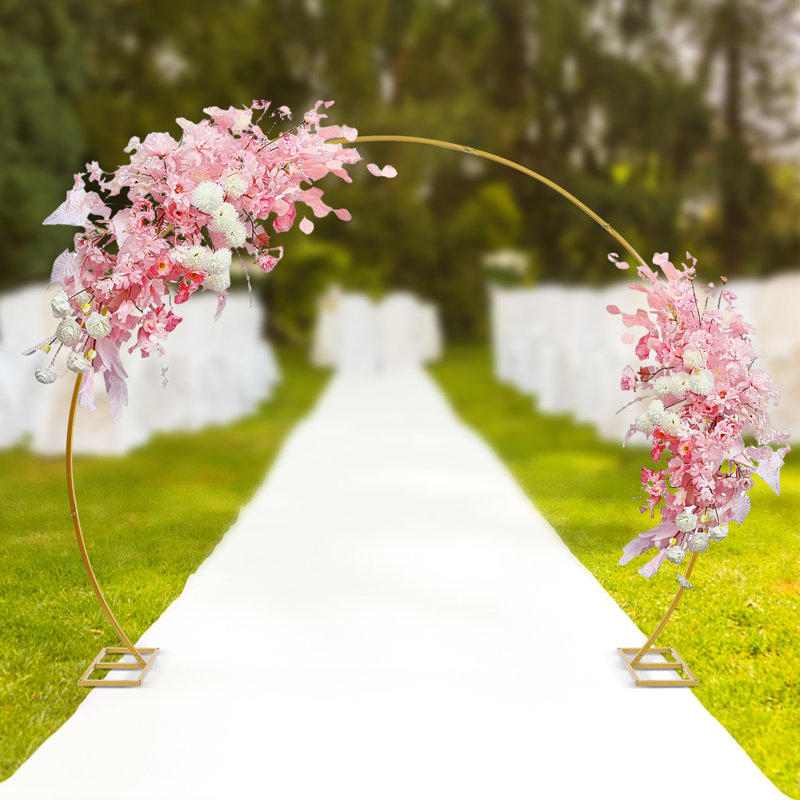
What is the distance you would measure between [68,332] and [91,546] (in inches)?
64.3

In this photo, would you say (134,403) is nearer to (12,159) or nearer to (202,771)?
(202,771)

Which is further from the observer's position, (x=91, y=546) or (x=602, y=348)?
(x=602, y=348)

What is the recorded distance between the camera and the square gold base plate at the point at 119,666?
90.7 inches

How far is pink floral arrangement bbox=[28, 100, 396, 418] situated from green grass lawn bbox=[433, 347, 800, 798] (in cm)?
137

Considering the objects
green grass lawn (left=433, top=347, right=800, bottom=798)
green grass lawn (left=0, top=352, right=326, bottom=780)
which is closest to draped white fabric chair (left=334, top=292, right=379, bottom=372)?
green grass lawn (left=0, top=352, right=326, bottom=780)

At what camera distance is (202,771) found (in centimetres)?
191

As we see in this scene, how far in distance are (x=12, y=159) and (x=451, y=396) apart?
585cm

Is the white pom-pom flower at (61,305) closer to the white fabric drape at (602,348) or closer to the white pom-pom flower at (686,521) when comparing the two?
the white pom-pom flower at (686,521)

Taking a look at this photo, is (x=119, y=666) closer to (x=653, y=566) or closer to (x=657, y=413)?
(x=653, y=566)

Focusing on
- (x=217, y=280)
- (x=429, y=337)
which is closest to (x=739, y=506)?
(x=217, y=280)

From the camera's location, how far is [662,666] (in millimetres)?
2418

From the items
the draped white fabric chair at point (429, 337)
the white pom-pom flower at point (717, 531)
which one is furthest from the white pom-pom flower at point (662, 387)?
the draped white fabric chair at point (429, 337)

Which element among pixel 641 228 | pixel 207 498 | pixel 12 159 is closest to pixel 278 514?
pixel 207 498

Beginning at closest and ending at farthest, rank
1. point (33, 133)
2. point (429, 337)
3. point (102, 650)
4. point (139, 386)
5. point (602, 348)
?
point (102, 650) → point (139, 386) → point (602, 348) → point (33, 133) → point (429, 337)
